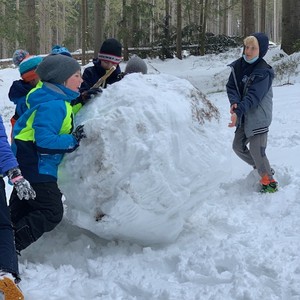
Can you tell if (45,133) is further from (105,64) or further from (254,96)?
(254,96)

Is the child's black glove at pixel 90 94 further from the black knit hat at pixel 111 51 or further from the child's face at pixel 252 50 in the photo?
the child's face at pixel 252 50

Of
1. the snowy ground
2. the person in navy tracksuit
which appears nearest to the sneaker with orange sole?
Answer: the snowy ground

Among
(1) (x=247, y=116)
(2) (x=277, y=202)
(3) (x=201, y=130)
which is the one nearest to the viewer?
(3) (x=201, y=130)

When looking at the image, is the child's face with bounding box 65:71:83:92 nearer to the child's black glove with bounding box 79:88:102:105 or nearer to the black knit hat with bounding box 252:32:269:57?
the child's black glove with bounding box 79:88:102:105

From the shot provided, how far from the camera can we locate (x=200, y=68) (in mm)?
22203

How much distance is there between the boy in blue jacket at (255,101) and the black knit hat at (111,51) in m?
1.26

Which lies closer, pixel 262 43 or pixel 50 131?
pixel 50 131

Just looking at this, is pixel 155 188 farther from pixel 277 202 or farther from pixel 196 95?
pixel 277 202

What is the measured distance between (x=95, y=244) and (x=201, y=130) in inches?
47.3

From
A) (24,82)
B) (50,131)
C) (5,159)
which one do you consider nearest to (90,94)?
(50,131)

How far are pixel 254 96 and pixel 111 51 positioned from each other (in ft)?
4.83

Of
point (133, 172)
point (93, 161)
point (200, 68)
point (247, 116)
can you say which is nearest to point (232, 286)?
point (133, 172)

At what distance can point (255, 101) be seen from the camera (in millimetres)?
4469

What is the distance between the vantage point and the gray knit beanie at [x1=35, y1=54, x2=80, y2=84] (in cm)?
331
